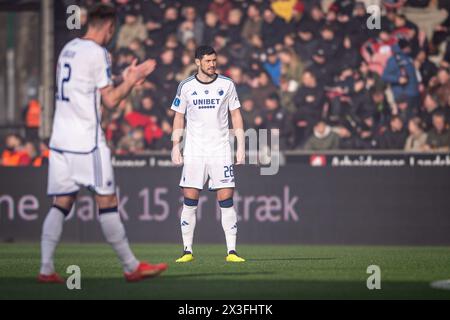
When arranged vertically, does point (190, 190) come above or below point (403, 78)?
below

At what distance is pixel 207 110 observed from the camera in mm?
12609

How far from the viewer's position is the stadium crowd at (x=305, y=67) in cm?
1909

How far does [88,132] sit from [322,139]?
32.9 feet

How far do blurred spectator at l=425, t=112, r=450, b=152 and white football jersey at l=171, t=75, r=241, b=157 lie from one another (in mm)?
6852

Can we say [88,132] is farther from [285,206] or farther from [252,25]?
[252,25]

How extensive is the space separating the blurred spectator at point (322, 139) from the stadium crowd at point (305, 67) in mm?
17

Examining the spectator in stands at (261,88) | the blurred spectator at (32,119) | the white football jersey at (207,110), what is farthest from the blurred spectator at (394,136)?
the white football jersey at (207,110)

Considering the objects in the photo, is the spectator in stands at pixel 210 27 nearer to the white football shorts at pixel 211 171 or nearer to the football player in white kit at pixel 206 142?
the football player in white kit at pixel 206 142

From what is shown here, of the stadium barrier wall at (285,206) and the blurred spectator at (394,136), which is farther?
the blurred spectator at (394,136)

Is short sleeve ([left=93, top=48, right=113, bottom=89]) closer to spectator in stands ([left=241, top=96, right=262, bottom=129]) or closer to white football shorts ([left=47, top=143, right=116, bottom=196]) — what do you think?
white football shorts ([left=47, top=143, right=116, bottom=196])

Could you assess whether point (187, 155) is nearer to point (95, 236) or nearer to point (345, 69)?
point (95, 236)

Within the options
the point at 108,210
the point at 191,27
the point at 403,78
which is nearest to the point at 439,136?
the point at 403,78

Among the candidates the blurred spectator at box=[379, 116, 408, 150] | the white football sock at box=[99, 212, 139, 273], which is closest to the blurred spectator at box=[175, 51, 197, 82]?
the blurred spectator at box=[379, 116, 408, 150]

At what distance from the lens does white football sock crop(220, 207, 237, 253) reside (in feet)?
41.1
